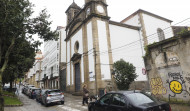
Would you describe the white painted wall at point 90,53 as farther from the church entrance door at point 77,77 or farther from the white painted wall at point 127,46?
the church entrance door at point 77,77

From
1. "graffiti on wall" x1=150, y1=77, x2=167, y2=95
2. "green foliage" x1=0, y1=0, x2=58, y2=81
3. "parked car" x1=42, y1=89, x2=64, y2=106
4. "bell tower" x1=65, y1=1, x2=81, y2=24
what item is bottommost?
"parked car" x1=42, y1=89, x2=64, y2=106

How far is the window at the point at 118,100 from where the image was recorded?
15.1 ft

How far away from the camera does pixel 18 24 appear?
1045 cm

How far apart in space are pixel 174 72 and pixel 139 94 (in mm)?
5357

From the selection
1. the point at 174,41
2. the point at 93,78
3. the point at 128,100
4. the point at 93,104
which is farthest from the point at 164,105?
the point at 93,78

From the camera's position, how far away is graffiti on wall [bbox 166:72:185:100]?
840cm

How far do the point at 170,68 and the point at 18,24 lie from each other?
11.8 m

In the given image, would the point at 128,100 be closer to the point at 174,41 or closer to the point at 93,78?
the point at 174,41

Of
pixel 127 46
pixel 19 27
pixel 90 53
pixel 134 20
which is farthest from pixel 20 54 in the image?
pixel 134 20

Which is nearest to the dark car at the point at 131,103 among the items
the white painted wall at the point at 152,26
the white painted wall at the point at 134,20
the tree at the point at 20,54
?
the tree at the point at 20,54

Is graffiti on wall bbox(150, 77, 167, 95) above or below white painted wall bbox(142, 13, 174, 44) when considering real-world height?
below

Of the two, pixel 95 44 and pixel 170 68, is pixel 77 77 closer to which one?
pixel 95 44

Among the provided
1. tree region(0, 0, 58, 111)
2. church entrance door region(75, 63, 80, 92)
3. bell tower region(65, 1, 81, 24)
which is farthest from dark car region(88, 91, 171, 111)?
bell tower region(65, 1, 81, 24)

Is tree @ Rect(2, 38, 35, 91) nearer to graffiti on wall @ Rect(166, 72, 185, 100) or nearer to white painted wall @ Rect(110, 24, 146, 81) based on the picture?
white painted wall @ Rect(110, 24, 146, 81)
